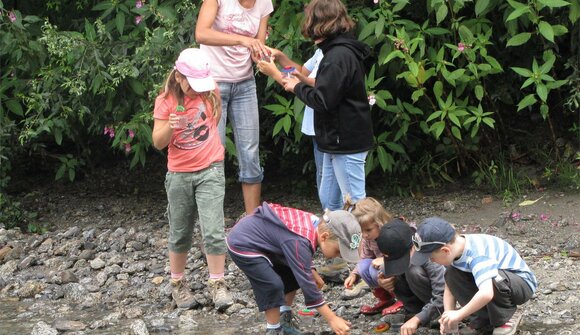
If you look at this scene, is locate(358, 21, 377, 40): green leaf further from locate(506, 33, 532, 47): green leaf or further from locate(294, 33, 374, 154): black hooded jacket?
locate(294, 33, 374, 154): black hooded jacket

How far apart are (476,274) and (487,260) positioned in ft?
0.31

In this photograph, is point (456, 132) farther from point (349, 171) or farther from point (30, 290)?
point (30, 290)

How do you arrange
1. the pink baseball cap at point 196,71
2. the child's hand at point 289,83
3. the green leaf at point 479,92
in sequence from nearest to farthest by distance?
1. the pink baseball cap at point 196,71
2. the child's hand at point 289,83
3. the green leaf at point 479,92

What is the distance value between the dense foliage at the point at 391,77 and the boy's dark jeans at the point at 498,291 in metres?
2.37

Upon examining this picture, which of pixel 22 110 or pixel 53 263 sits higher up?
pixel 22 110

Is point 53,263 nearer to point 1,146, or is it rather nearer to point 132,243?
point 132,243

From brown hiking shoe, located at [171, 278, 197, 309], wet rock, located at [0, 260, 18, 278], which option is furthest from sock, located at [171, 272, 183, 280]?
wet rock, located at [0, 260, 18, 278]

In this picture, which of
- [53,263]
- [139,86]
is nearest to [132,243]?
[53,263]

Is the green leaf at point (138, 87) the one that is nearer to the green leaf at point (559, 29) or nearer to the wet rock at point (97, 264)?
the wet rock at point (97, 264)

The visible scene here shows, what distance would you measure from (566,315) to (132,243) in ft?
10.8

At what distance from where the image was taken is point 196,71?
18.7ft

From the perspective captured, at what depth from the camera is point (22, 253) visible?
745 cm

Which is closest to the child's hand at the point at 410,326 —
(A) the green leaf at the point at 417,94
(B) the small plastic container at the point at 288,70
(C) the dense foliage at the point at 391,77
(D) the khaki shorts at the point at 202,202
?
(D) the khaki shorts at the point at 202,202

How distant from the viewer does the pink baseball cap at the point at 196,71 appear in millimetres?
5672
